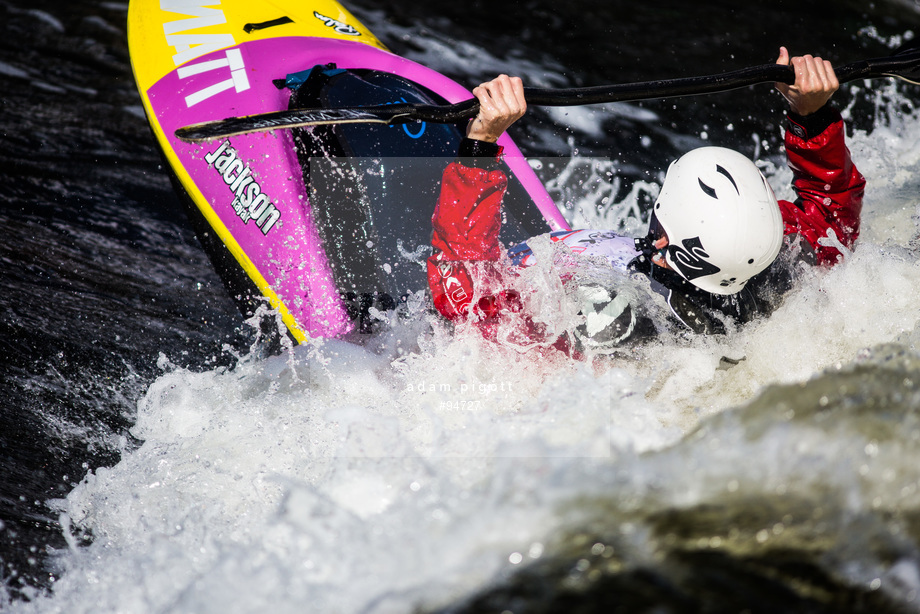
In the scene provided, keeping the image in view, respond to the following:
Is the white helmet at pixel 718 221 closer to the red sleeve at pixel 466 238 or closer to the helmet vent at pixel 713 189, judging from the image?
the helmet vent at pixel 713 189

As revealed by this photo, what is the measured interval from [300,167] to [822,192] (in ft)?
7.72

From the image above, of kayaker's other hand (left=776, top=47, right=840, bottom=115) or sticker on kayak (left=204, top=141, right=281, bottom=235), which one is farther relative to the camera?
sticker on kayak (left=204, top=141, right=281, bottom=235)

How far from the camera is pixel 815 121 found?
10.0 feet

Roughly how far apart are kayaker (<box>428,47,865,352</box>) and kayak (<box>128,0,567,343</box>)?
0.45 meters

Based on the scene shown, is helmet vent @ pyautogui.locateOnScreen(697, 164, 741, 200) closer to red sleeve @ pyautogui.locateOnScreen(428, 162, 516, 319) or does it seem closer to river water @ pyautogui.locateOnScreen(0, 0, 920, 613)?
river water @ pyautogui.locateOnScreen(0, 0, 920, 613)

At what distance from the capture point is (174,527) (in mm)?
2494

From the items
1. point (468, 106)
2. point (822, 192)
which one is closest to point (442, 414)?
point (468, 106)

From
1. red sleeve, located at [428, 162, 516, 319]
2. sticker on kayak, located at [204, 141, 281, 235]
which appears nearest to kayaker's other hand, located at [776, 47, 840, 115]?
red sleeve, located at [428, 162, 516, 319]

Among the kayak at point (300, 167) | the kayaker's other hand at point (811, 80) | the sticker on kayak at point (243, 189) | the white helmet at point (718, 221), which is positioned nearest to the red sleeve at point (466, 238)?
the kayak at point (300, 167)

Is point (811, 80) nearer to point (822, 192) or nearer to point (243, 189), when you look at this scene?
point (822, 192)

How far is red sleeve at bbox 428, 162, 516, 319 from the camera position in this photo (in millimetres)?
2705

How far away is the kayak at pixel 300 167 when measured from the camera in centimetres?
326

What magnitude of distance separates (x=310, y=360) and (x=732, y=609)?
2024mm

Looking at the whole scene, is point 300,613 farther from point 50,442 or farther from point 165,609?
point 50,442
